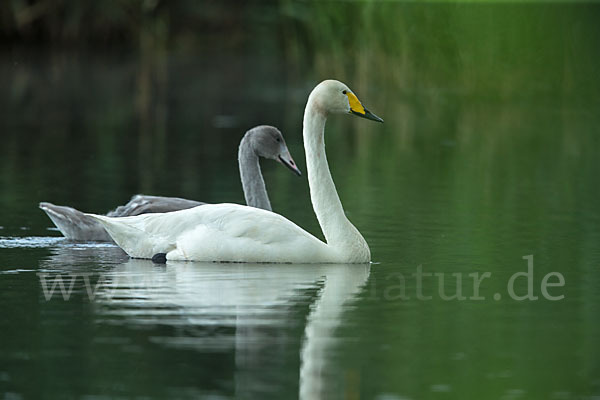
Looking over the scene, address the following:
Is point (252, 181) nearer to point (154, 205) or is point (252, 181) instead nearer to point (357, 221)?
point (154, 205)

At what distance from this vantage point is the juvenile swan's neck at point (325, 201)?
9.59 m

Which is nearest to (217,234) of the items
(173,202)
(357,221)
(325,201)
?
(325,201)

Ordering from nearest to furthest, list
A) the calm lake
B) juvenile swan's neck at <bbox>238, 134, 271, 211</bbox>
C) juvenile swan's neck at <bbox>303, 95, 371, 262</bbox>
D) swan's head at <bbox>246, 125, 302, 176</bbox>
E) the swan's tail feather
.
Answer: the calm lake
juvenile swan's neck at <bbox>303, 95, 371, 262</bbox>
the swan's tail feather
juvenile swan's neck at <bbox>238, 134, 271, 211</bbox>
swan's head at <bbox>246, 125, 302, 176</bbox>

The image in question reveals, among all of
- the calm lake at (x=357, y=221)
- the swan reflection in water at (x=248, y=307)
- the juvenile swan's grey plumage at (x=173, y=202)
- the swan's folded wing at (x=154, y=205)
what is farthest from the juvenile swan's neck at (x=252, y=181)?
the swan reflection in water at (x=248, y=307)

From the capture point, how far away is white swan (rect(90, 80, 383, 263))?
9438 millimetres

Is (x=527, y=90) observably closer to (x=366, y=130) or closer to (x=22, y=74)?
(x=366, y=130)

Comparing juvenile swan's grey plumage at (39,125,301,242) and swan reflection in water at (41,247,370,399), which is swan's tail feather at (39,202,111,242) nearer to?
juvenile swan's grey plumage at (39,125,301,242)

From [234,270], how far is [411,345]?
2.46m

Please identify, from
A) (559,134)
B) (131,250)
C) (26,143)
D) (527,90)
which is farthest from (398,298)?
(527,90)

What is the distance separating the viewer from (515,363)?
21.8 ft

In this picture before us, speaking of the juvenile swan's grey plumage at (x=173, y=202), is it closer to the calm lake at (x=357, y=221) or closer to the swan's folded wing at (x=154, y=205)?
the swan's folded wing at (x=154, y=205)

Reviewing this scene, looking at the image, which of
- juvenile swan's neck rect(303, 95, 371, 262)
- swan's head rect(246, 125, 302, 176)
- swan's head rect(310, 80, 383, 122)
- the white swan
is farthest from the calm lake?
swan's head rect(310, 80, 383, 122)

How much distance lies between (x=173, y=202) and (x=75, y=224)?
785mm

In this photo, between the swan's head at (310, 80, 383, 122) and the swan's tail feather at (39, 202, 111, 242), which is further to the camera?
the swan's tail feather at (39, 202, 111, 242)
